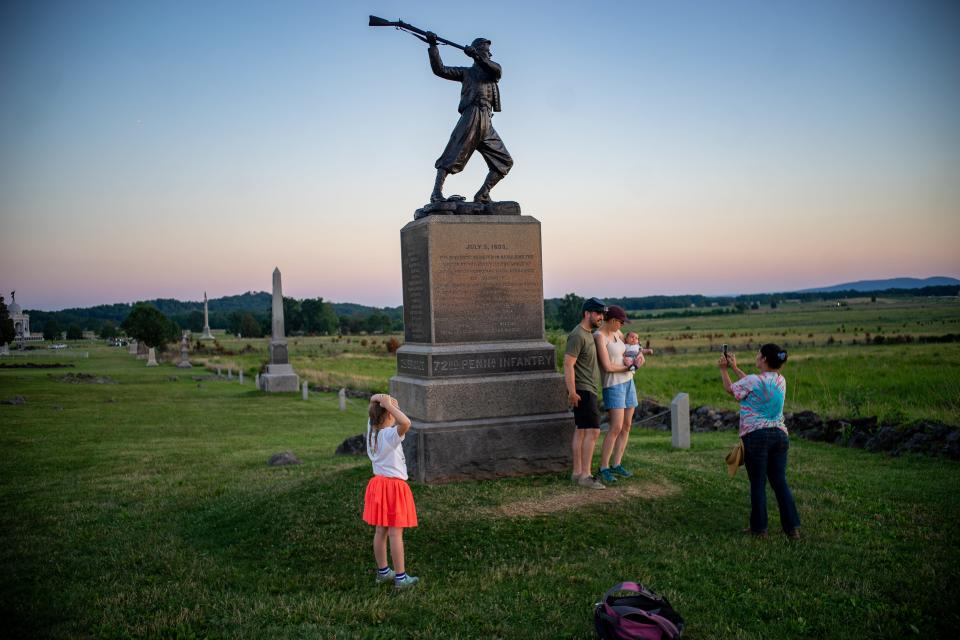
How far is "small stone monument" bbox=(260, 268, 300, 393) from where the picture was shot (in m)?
29.7

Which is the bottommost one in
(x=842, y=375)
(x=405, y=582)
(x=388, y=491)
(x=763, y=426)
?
(x=842, y=375)

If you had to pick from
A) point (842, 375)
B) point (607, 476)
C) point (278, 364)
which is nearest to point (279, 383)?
point (278, 364)

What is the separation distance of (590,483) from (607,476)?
31cm

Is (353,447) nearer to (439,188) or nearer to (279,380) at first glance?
(439,188)

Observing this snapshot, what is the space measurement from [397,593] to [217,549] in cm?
250

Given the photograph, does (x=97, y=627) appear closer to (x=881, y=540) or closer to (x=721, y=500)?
(x=721, y=500)

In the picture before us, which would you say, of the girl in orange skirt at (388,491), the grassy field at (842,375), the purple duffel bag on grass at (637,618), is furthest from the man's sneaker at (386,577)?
the grassy field at (842,375)

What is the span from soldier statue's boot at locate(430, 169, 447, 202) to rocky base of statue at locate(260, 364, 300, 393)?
22.0 meters

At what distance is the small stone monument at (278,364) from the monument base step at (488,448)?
22.2 m

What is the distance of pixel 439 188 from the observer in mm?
9484

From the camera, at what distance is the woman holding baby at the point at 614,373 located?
847cm

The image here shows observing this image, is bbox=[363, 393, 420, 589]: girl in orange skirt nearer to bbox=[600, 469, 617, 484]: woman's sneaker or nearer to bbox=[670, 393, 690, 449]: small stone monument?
bbox=[600, 469, 617, 484]: woman's sneaker

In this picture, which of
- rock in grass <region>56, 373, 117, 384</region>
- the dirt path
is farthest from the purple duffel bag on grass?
rock in grass <region>56, 373, 117, 384</region>

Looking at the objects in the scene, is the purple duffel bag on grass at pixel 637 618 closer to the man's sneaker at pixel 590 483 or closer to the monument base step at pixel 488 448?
the man's sneaker at pixel 590 483
